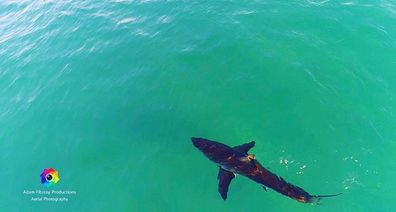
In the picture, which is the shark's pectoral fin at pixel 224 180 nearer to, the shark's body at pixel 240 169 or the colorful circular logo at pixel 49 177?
the shark's body at pixel 240 169

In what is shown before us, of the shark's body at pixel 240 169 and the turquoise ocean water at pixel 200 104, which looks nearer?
the shark's body at pixel 240 169

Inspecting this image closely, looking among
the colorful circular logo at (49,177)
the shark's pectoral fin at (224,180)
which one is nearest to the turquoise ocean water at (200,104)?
the colorful circular logo at (49,177)

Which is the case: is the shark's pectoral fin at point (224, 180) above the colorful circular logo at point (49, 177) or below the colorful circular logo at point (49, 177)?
above

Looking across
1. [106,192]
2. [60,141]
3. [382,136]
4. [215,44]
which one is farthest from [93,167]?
[382,136]

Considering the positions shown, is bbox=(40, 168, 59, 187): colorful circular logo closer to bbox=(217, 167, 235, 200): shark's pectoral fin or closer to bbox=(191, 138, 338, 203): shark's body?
bbox=(191, 138, 338, 203): shark's body

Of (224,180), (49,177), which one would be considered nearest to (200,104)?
(224,180)

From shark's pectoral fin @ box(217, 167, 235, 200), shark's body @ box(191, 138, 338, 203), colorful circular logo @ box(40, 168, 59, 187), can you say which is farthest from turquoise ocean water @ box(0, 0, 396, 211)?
shark's body @ box(191, 138, 338, 203)

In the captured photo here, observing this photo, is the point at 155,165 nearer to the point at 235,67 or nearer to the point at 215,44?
the point at 235,67
